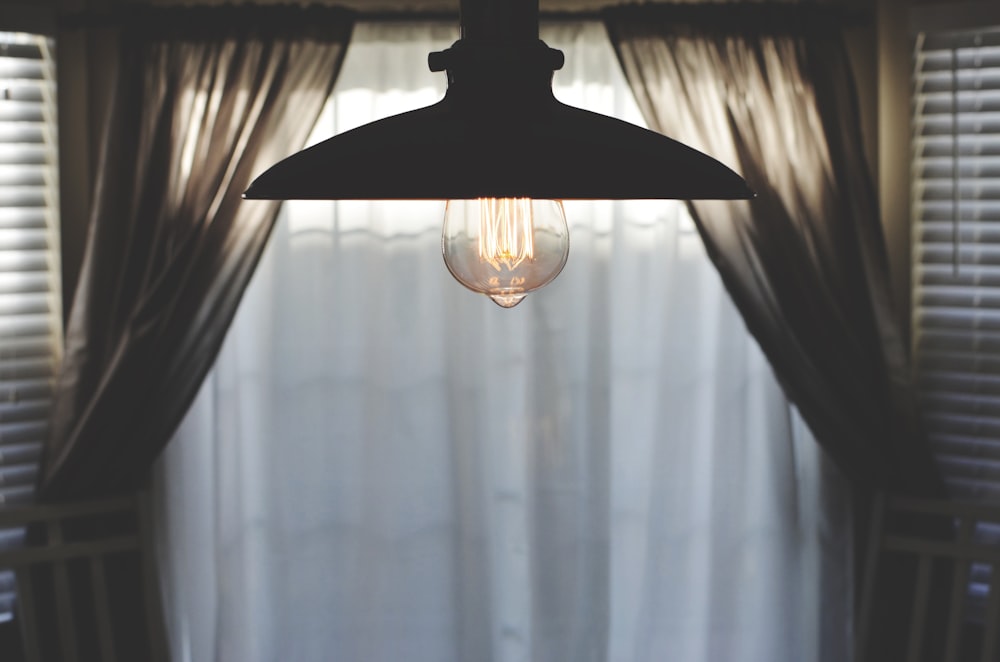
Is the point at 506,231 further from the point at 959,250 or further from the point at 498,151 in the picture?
the point at 959,250

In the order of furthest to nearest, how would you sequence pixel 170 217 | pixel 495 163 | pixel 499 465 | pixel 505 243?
1. pixel 499 465
2. pixel 170 217
3. pixel 505 243
4. pixel 495 163

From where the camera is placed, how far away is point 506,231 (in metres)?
1.09

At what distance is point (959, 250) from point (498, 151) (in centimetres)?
202

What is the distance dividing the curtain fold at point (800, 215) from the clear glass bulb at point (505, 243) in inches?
60.9

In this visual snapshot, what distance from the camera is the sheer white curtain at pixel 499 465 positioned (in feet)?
8.78

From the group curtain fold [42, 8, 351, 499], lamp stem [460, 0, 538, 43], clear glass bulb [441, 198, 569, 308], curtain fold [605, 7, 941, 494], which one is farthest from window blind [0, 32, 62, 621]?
lamp stem [460, 0, 538, 43]

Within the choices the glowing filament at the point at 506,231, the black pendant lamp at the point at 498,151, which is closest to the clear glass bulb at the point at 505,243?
the glowing filament at the point at 506,231

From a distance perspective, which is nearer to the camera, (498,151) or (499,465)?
(498,151)


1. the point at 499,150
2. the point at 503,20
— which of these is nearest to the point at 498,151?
the point at 499,150

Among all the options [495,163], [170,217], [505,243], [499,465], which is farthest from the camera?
[499,465]

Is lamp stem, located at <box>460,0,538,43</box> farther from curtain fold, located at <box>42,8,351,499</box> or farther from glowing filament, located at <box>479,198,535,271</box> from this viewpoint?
curtain fold, located at <box>42,8,351,499</box>

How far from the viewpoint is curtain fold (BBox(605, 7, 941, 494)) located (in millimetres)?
2604

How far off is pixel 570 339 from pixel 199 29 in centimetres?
118

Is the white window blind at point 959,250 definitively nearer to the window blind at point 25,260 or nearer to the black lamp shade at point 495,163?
the black lamp shade at point 495,163
